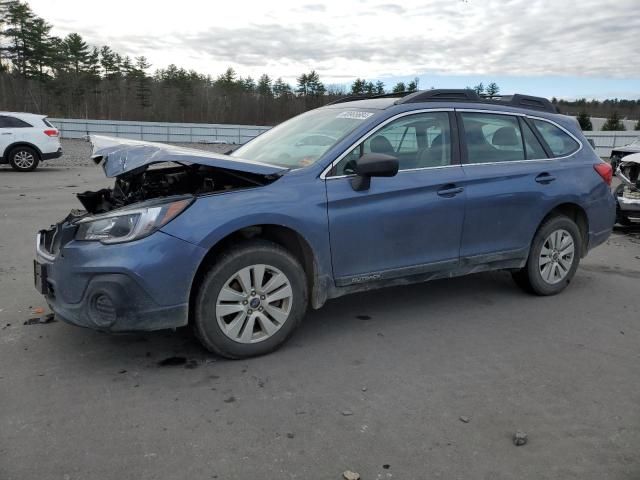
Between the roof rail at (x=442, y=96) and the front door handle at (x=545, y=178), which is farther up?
the roof rail at (x=442, y=96)

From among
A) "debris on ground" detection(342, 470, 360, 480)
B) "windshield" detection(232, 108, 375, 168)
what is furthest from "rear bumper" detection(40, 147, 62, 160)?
"debris on ground" detection(342, 470, 360, 480)

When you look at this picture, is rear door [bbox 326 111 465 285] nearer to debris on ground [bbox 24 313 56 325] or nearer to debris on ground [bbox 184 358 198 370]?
debris on ground [bbox 184 358 198 370]

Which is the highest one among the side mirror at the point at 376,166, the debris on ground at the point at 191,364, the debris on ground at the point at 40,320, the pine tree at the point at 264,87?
the pine tree at the point at 264,87

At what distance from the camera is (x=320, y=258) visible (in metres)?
3.85

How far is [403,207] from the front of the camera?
4.12 meters

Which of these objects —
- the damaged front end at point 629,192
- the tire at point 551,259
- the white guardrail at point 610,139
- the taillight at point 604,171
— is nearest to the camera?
the tire at point 551,259

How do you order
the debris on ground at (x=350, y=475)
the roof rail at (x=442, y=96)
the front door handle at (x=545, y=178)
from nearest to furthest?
1. the debris on ground at (x=350, y=475)
2. the roof rail at (x=442, y=96)
3. the front door handle at (x=545, y=178)

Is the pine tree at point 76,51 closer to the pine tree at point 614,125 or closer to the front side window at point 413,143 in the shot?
the pine tree at point 614,125

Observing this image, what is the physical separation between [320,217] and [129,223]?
1249 millimetres

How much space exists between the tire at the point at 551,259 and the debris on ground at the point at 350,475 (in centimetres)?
319

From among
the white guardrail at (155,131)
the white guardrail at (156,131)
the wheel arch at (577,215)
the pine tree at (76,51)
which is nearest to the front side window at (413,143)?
the wheel arch at (577,215)

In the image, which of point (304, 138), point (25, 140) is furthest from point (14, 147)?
point (304, 138)

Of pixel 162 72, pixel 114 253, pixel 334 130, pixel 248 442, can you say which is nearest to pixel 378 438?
pixel 248 442

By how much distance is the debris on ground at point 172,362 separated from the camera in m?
3.62
